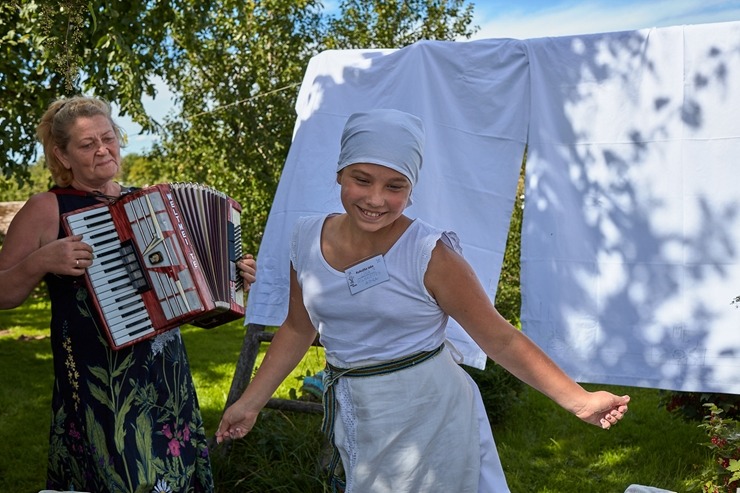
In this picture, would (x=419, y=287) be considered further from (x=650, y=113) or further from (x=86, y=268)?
(x=650, y=113)

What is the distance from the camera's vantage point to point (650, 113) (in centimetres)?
358

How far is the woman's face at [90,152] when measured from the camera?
2697 mm

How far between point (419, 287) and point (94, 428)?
4.10ft

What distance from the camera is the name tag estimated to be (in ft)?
6.67

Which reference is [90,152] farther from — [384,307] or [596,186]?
[596,186]

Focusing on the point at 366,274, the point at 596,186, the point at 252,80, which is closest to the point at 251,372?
the point at 596,186

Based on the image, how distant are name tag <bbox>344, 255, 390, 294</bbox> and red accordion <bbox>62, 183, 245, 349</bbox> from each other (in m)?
0.79

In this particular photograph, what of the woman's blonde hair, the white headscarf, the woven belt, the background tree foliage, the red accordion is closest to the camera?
the white headscarf

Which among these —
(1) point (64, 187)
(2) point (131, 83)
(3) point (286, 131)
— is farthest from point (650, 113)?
(3) point (286, 131)

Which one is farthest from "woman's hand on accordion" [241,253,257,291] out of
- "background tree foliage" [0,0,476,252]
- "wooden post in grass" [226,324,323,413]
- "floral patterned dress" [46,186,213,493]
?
"background tree foliage" [0,0,476,252]

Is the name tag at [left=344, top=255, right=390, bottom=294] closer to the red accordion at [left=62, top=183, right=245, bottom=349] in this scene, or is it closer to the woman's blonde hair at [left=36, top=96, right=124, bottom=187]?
the red accordion at [left=62, top=183, right=245, bottom=349]

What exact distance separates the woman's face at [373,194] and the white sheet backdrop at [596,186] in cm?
171

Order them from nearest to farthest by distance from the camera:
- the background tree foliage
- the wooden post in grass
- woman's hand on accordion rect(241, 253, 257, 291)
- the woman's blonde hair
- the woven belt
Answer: the woven belt < the woman's blonde hair < woman's hand on accordion rect(241, 253, 257, 291) < the wooden post in grass < the background tree foliage

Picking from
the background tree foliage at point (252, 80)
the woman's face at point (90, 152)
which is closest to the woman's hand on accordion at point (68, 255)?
the woman's face at point (90, 152)
